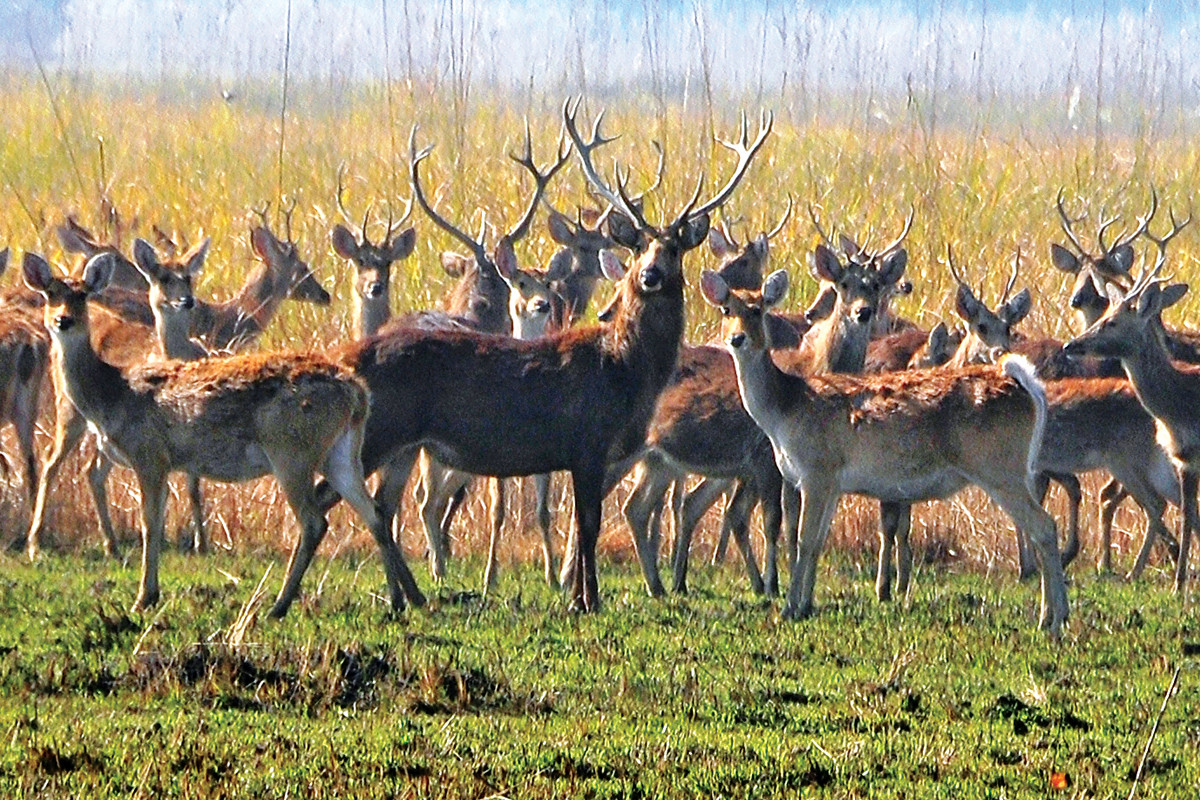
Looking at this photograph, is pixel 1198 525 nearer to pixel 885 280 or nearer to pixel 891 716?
pixel 885 280

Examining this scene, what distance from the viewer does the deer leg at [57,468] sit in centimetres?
1246

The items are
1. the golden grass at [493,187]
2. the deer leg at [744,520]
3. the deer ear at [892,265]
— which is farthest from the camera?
the golden grass at [493,187]

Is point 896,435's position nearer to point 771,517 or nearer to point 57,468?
point 771,517

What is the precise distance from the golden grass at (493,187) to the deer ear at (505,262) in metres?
1.45

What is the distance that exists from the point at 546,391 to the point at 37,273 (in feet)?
8.42

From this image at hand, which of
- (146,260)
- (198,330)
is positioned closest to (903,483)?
(146,260)

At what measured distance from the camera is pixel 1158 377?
1268cm

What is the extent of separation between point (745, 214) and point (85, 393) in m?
11.4

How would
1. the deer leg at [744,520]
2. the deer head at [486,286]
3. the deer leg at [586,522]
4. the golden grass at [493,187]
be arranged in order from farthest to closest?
the golden grass at [493,187]
the deer head at [486,286]
the deer leg at [744,520]
the deer leg at [586,522]

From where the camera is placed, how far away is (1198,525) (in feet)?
41.8

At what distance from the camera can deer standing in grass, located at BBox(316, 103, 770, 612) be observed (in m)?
10.8

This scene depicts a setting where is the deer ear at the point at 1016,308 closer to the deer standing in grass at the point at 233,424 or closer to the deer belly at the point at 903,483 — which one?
the deer belly at the point at 903,483

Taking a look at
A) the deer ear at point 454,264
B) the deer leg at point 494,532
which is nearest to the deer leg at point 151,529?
the deer leg at point 494,532

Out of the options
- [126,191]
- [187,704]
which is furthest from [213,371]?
[126,191]
